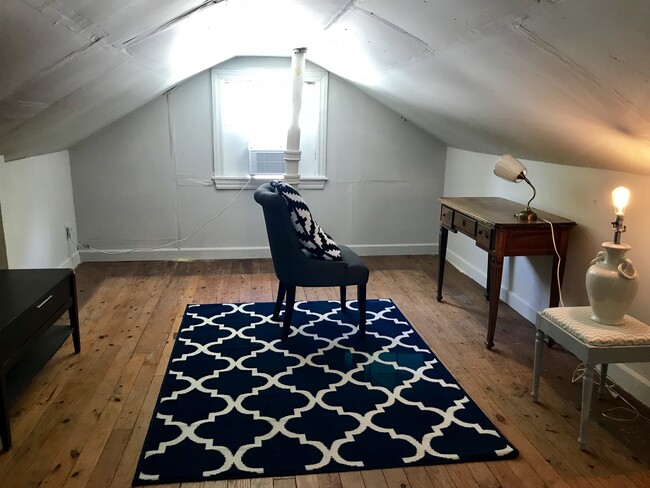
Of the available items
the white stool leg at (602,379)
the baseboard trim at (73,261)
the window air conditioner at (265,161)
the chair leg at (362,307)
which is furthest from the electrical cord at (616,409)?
the baseboard trim at (73,261)

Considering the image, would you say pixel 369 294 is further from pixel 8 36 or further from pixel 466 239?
pixel 8 36

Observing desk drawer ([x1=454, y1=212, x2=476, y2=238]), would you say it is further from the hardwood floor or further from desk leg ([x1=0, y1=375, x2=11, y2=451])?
desk leg ([x1=0, y1=375, x2=11, y2=451])

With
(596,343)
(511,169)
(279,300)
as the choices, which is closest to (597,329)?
(596,343)

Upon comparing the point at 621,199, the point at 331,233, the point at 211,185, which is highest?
the point at 621,199

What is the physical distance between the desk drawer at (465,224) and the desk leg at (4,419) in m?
2.56

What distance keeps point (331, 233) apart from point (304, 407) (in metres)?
2.83

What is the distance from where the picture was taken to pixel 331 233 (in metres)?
5.16

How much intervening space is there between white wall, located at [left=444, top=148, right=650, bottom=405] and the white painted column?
58.7 inches

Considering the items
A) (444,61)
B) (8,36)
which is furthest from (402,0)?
(8,36)

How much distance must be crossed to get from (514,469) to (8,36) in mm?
2252

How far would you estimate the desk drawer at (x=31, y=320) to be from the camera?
210 cm

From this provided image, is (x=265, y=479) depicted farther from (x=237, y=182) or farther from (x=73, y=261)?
(x=73, y=261)

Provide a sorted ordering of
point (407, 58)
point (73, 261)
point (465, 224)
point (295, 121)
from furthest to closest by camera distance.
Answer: point (73, 261) < point (295, 121) < point (465, 224) < point (407, 58)

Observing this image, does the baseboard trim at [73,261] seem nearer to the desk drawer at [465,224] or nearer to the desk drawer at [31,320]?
the desk drawer at [31,320]
